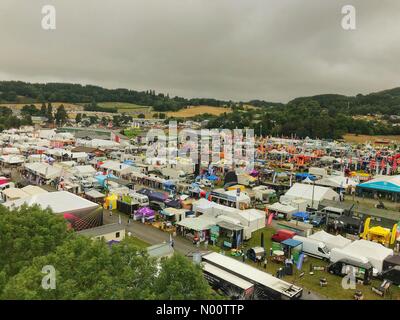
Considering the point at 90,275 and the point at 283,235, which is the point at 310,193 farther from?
the point at 90,275

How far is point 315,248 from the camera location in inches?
623

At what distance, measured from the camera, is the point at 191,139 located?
65562mm

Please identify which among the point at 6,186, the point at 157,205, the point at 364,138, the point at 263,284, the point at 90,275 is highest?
the point at 364,138

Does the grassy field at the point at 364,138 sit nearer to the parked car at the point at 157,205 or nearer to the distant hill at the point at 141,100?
the distant hill at the point at 141,100

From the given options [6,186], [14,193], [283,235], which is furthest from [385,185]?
[6,186]

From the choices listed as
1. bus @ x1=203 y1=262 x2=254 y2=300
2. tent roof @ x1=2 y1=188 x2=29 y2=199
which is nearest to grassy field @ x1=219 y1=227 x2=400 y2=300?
bus @ x1=203 y1=262 x2=254 y2=300

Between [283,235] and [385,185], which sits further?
[385,185]

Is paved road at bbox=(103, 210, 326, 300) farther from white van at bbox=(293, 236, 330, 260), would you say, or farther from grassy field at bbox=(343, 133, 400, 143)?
grassy field at bbox=(343, 133, 400, 143)

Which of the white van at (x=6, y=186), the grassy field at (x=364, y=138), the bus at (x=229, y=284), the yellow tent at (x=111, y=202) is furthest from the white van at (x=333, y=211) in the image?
the grassy field at (x=364, y=138)

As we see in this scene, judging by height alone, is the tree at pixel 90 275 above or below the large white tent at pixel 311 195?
above

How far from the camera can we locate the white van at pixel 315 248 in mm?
15586

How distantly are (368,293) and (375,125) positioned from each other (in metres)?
85.3
